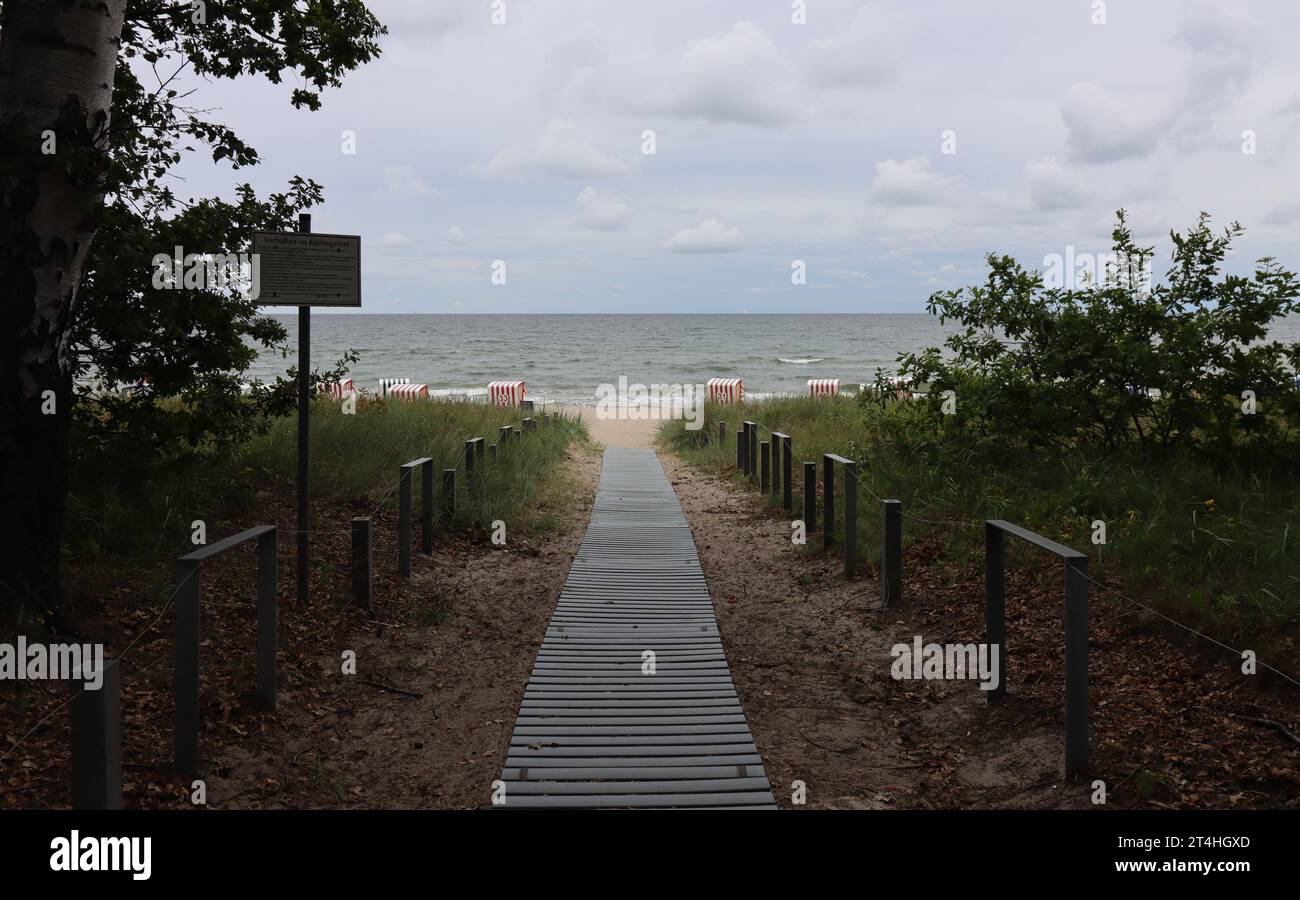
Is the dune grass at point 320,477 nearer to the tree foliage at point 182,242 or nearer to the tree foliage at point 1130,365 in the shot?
the tree foliage at point 182,242

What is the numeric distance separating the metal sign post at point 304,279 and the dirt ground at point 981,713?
10.5 ft

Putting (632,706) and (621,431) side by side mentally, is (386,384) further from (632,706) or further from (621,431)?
(632,706)

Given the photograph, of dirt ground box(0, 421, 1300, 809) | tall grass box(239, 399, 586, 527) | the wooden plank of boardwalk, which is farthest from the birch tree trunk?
tall grass box(239, 399, 586, 527)

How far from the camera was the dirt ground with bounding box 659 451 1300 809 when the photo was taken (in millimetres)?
4188

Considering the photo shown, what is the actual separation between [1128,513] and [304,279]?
6.40 meters

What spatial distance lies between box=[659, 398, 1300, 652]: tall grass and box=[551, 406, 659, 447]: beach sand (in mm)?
10459

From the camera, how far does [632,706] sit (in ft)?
17.9

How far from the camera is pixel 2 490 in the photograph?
16.7 ft

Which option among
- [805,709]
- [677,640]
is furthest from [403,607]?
[805,709]

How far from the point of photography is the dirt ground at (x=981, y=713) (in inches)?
165
